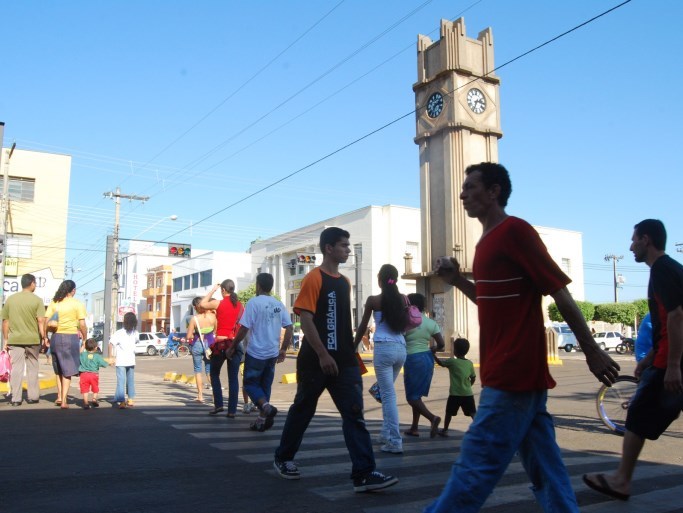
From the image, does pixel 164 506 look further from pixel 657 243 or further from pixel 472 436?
pixel 657 243

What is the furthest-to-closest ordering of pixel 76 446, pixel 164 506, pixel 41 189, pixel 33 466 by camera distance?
1. pixel 41 189
2. pixel 76 446
3. pixel 33 466
4. pixel 164 506

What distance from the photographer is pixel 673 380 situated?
419 cm

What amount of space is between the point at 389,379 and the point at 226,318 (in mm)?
3745

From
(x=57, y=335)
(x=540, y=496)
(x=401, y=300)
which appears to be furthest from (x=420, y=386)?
(x=57, y=335)

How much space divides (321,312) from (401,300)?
169 cm

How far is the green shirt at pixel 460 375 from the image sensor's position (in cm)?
720

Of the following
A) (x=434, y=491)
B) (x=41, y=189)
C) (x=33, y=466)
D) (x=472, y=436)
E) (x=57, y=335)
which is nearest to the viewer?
(x=472, y=436)

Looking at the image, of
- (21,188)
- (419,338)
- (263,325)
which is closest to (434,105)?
(263,325)

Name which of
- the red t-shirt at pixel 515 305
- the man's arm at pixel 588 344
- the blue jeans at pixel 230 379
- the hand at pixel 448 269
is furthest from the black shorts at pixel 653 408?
the blue jeans at pixel 230 379

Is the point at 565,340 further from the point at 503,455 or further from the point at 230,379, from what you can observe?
the point at 503,455

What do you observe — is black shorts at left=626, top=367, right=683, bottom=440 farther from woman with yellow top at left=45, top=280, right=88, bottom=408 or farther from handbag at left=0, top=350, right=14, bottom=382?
handbag at left=0, top=350, right=14, bottom=382

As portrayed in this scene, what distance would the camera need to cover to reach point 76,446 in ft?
20.6

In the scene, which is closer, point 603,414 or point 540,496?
point 540,496

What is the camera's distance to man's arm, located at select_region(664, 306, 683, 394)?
4.20 meters
